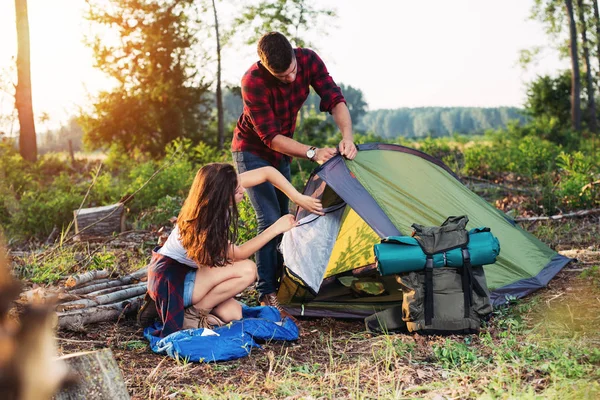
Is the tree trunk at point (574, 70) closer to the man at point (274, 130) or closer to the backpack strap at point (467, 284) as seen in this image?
the man at point (274, 130)

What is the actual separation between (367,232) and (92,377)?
111 inches

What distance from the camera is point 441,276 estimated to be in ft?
12.4

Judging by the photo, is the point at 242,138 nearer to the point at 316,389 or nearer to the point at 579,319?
the point at 316,389

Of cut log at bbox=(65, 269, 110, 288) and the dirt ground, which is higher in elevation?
cut log at bbox=(65, 269, 110, 288)

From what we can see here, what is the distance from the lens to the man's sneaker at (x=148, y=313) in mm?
4068

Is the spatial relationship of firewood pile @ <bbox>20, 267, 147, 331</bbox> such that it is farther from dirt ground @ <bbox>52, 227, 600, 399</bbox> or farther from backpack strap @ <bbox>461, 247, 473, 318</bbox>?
backpack strap @ <bbox>461, 247, 473, 318</bbox>

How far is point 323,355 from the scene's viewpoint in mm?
3660

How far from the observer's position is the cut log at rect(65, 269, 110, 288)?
4.71m

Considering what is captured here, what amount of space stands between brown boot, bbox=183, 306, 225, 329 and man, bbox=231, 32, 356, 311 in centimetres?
62

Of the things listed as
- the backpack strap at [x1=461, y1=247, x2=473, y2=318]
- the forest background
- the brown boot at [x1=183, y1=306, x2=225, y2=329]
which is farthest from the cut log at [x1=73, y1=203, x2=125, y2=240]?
the backpack strap at [x1=461, y1=247, x2=473, y2=318]

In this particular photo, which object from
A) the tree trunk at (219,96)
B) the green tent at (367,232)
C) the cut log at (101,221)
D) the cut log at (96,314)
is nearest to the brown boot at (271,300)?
the green tent at (367,232)

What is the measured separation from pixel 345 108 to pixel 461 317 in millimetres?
1760

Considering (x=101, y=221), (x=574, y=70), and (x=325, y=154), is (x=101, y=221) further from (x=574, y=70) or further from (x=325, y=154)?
(x=574, y=70)

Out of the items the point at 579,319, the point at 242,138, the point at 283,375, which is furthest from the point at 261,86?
the point at 579,319
